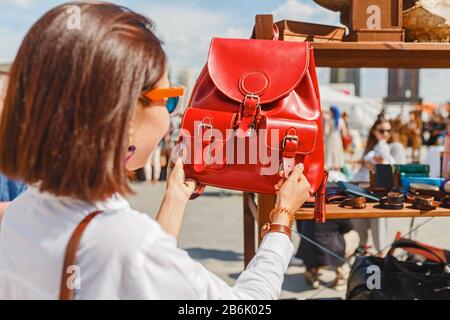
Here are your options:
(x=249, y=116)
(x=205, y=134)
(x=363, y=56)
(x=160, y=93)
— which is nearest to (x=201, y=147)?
(x=205, y=134)

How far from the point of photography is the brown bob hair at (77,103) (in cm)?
87

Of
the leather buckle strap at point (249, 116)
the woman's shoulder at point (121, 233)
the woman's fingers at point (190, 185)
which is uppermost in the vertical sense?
the leather buckle strap at point (249, 116)

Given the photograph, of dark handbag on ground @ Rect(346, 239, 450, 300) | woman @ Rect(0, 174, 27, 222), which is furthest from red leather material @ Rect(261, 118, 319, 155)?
dark handbag on ground @ Rect(346, 239, 450, 300)

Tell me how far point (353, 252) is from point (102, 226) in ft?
12.1

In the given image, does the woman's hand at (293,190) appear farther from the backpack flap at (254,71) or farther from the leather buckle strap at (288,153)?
the backpack flap at (254,71)

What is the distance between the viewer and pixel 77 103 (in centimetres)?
86

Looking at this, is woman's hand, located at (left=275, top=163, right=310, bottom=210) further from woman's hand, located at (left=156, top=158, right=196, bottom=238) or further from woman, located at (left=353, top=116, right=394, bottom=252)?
woman, located at (left=353, top=116, right=394, bottom=252)

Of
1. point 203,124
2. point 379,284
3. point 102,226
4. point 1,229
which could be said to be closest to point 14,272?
point 1,229

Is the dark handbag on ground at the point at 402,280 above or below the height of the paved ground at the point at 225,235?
above

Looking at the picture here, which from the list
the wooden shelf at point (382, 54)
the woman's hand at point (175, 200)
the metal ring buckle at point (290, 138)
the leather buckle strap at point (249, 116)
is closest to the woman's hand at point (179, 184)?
the woman's hand at point (175, 200)

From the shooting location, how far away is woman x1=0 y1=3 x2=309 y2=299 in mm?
846

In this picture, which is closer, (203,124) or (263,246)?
(263,246)
